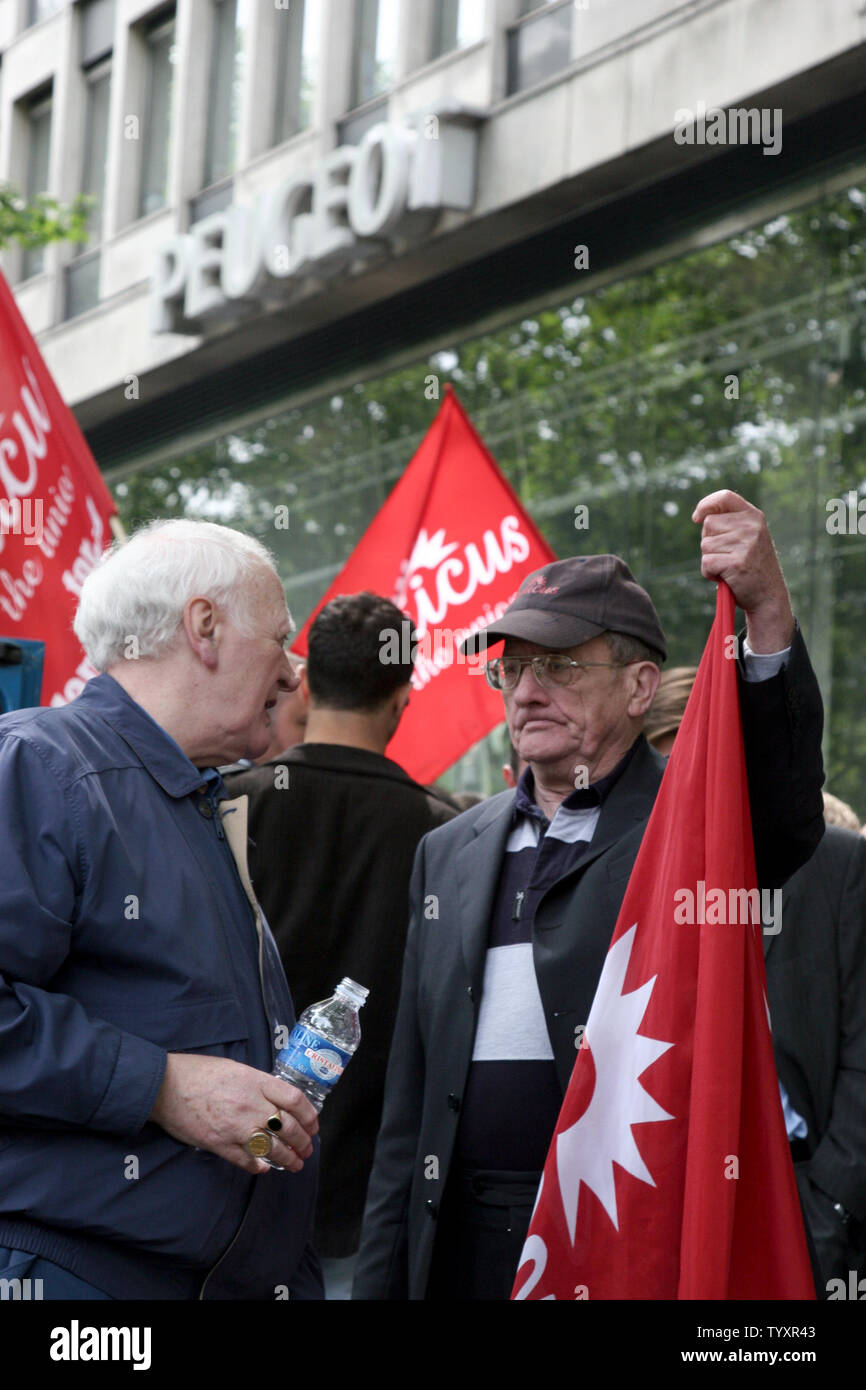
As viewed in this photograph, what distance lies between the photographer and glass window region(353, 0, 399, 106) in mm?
14953

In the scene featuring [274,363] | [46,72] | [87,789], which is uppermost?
[46,72]

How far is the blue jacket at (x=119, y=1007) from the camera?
9.32 ft

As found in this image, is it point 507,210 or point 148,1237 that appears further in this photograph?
point 507,210

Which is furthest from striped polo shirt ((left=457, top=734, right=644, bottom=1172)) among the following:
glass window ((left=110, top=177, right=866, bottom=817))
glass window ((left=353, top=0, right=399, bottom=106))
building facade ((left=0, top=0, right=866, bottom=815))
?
glass window ((left=353, top=0, right=399, bottom=106))

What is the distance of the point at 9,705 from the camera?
4.09 m

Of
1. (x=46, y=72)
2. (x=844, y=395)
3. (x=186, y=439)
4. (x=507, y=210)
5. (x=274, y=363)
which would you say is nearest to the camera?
(x=844, y=395)

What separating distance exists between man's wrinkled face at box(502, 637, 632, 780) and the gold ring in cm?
120

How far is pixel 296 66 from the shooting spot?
1617 centimetres

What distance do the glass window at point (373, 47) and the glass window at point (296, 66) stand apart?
48 centimetres

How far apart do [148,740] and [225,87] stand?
15026 mm

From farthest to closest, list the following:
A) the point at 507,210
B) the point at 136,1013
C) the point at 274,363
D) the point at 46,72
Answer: the point at 46,72 < the point at 274,363 < the point at 507,210 < the point at 136,1013
